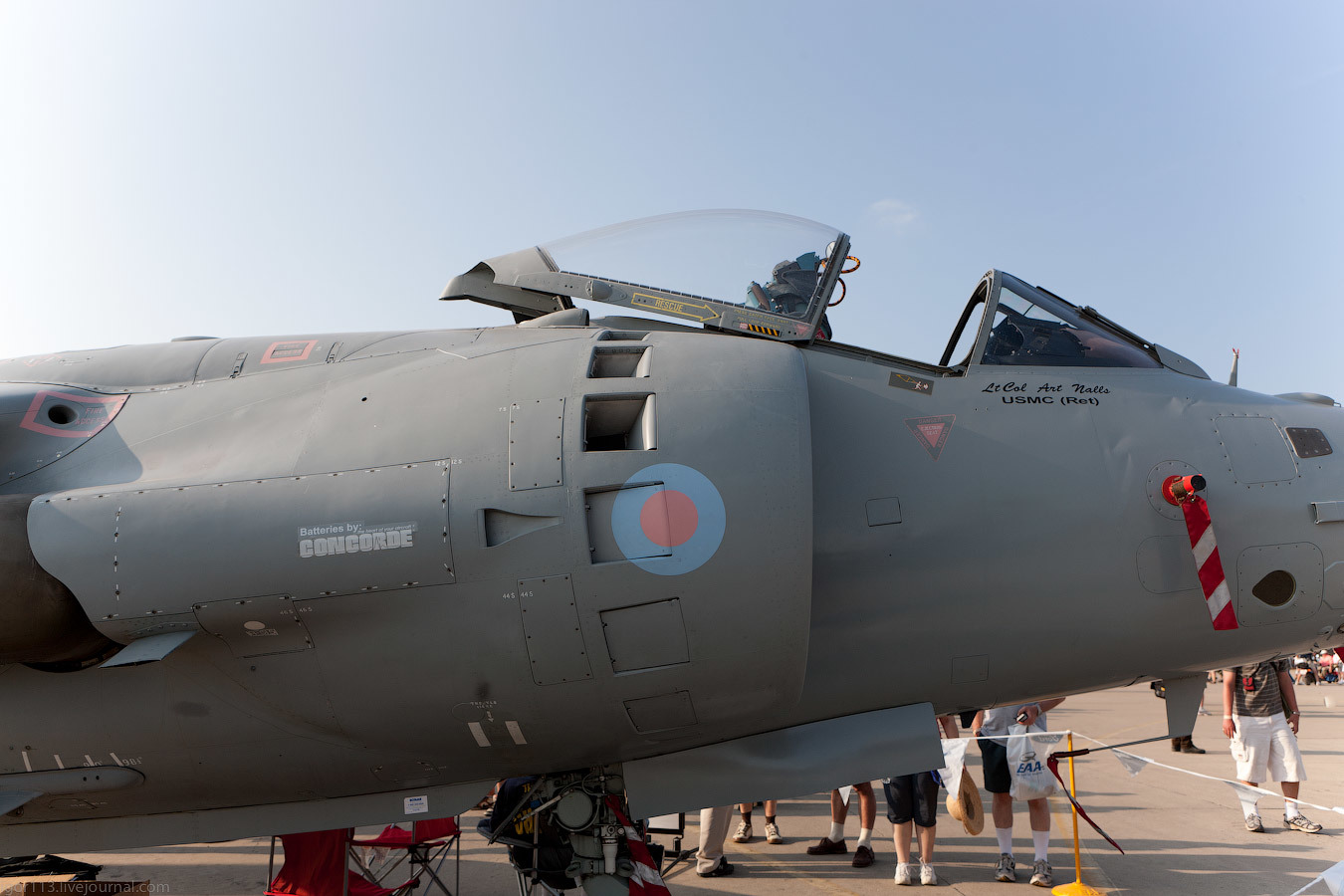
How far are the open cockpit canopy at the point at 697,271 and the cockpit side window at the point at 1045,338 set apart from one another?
2.95ft

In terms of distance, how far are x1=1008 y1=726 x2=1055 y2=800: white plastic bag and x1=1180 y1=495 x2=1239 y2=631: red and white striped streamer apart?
3.42 meters

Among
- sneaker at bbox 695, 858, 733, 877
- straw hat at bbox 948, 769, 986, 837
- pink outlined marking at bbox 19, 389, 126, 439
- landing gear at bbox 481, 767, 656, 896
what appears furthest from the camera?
→ sneaker at bbox 695, 858, 733, 877

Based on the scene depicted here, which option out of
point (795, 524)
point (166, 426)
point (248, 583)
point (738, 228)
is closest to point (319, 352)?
point (166, 426)

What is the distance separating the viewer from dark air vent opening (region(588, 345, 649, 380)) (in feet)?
12.6

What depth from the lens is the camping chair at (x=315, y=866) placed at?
5.28 m

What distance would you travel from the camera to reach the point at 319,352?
4.47 meters

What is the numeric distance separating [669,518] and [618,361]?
89 cm

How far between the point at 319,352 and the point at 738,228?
2385mm

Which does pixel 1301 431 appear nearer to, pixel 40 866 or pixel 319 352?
pixel 319 352

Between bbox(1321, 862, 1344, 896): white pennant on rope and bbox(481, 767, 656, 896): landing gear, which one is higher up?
bbox(481, 767, 656, 896): landing gear

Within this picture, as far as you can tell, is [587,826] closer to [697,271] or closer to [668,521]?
[668,521]

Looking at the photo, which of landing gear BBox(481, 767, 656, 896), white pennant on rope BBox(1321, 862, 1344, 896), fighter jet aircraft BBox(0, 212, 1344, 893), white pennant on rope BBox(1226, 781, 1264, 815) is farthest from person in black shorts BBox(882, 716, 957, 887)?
landing gear BBox(481, 767, 656, 896)

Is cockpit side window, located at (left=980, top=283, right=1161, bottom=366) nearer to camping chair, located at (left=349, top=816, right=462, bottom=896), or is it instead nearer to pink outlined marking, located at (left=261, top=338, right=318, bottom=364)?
pink outlined marking, located at (left=261, top=338, right=318, bottom=364)

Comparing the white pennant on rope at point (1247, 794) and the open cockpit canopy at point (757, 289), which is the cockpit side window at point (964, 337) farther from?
the white pennant on rope at point (1247, 794)
